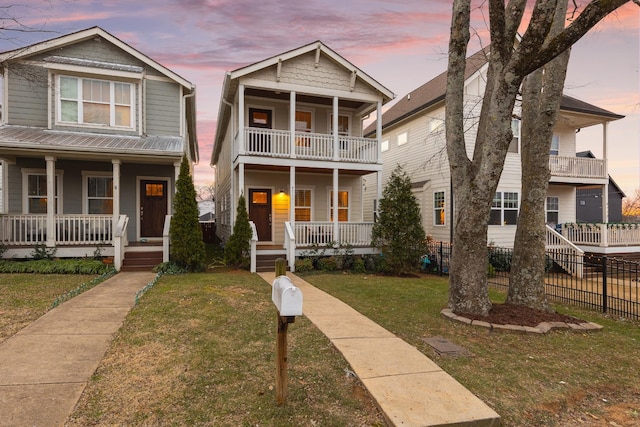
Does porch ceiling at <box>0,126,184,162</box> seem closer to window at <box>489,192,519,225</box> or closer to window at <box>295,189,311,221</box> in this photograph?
window at <box>295,189,311,221</box>

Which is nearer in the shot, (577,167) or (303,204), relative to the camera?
(303,204)

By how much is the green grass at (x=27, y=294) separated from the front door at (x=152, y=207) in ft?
12.9

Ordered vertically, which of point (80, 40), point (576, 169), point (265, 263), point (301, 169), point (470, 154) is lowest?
point (265, 263)

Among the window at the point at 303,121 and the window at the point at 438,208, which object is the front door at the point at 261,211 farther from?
the window at the point at 438,208

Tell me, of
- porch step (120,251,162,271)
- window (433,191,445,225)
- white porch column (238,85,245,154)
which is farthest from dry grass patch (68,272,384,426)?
window (433,191,445,225)

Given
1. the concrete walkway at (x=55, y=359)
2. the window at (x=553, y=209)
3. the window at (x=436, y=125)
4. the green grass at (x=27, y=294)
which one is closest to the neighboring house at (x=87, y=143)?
the green grass at (x=27, y=294)

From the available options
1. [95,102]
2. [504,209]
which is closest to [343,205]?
[504,209]

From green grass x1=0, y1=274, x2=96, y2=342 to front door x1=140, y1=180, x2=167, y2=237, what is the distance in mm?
3943

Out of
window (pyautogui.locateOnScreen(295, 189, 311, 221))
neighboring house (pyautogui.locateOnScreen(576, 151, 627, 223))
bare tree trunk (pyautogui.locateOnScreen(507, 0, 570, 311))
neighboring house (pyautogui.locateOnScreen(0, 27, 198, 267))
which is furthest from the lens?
neighboring house (pyautogui.locateOnScreen(576, 151, 627, 223))

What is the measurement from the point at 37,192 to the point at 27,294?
266 inches

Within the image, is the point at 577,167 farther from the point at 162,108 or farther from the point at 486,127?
the point at 162,108

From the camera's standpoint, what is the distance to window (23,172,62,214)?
11980 mm

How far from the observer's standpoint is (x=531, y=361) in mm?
4348

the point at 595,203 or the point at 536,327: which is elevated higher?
the point at 595,203
